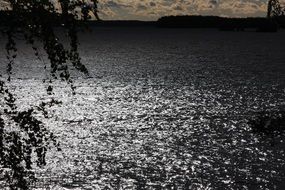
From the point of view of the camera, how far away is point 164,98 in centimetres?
7031

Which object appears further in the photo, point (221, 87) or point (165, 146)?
point (221, 87)

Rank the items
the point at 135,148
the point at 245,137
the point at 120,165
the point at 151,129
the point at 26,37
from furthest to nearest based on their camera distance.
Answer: the point at 151,129
the point at 245,137
the point at 135,148
the point at 120,165
the point at 26,37

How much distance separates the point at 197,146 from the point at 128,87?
156 feet

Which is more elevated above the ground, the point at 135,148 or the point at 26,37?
the point at 26,37

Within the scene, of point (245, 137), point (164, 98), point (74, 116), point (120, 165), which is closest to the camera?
point (120, 165)

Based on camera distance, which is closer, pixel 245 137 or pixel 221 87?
pixel 245 137

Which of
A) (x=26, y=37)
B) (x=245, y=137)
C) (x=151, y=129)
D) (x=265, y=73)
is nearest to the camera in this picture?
(x=26, y=37)

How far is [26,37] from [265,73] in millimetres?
107360

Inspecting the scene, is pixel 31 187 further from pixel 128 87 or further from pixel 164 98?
pixel 128 87

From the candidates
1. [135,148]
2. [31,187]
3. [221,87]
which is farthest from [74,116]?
[221,87]

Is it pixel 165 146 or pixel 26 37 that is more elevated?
pixel 26 37

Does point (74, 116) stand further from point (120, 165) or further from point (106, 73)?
point (106, 73)

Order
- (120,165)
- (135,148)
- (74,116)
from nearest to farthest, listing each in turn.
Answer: (120,165) → (135,148) → (74,116)

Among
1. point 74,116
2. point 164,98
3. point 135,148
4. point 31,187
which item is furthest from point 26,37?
point 164,98
